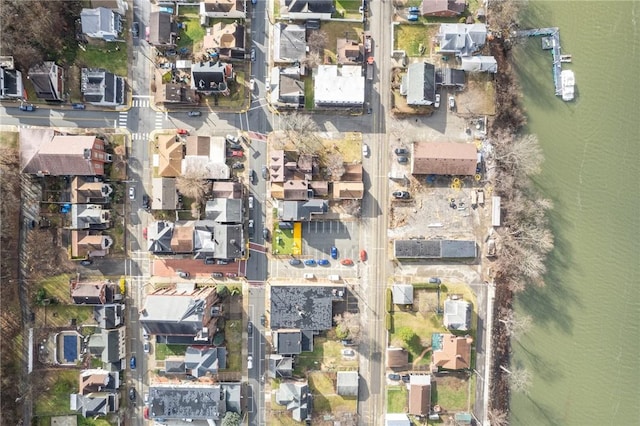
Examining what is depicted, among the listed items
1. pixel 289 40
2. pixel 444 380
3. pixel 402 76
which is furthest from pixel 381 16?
pixel 444 380

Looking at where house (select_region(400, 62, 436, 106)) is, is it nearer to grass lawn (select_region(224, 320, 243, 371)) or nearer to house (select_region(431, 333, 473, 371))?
house (select_region(431, 333, 473, 371))

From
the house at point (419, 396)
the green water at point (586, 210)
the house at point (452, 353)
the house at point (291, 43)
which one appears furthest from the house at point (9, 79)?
the green water at point (586, 210)

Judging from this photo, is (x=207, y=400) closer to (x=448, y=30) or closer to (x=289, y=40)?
(x=289, y=40)

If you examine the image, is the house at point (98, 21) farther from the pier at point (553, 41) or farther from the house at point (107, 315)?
the pier at point (553, 41)

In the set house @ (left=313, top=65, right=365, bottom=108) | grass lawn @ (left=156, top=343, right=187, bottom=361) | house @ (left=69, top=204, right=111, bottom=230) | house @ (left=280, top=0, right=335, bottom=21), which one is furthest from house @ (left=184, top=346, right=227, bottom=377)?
house @ (left=280, top=0, right=335, bottom=21)

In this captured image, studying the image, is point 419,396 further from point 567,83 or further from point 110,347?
point 567,83

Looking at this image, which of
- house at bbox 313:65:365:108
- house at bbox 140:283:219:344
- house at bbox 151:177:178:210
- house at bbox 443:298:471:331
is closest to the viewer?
house at bbox 140:283:219:344
